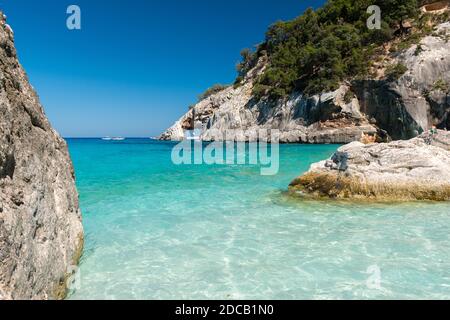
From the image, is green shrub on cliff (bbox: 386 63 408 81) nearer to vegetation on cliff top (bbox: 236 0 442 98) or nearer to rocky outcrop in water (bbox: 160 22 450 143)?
vegetation on cliff top (bbox: 236 0 442 98)

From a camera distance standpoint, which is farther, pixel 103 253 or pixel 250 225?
pixel 250 225

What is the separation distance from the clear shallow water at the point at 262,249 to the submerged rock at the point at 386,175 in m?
0.79

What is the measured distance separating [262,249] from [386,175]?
6639 millimetres

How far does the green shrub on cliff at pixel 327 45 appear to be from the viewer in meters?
50.4

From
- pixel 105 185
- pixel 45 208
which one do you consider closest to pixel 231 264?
pixel 45 208

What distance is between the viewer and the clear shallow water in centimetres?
577

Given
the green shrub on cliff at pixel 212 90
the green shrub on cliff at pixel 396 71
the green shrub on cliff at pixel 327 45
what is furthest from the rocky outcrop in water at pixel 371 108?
the green shrub on cliff at pixel 212 90

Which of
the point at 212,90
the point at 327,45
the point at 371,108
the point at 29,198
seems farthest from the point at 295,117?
the point at 29,198

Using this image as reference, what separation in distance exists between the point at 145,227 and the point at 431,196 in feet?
31.2

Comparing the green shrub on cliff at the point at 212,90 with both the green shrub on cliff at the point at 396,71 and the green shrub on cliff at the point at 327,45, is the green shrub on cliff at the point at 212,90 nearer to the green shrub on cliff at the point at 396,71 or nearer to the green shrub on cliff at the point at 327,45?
the green shrub on cliff at the point at 327,45

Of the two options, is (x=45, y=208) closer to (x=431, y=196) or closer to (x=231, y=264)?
(x=231, y=264)

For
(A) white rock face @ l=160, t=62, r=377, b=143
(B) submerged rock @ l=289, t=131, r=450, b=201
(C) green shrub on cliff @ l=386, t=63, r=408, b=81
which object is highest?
(C) green shrub on cliff @ l=386, t=63, r=408, b=81

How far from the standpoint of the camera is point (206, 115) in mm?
75562

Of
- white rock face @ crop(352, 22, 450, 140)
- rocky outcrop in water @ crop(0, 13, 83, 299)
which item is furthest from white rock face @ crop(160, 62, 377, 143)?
rocky outcrop in water @ crop(0, 13, 83, 299)
